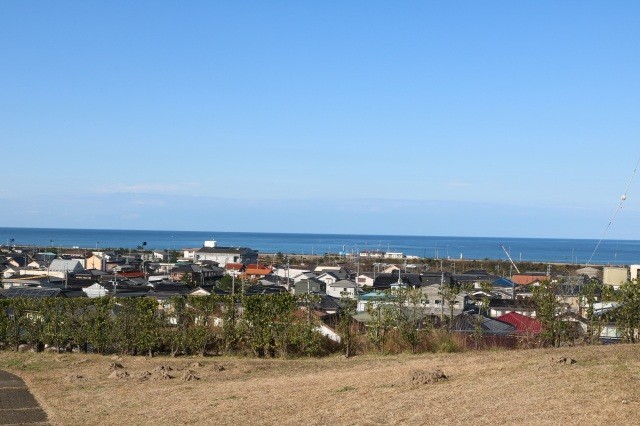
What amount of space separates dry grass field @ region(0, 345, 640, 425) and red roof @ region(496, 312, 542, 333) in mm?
4058

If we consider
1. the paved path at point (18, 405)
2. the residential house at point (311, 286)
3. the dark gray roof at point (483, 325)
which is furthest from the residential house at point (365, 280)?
the paved path at point (18, 405)

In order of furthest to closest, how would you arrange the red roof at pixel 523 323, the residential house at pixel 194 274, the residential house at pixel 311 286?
the residential house at pixel 194 274 → the residential house at pixel 311 286 → the red roof at pixel 523 323

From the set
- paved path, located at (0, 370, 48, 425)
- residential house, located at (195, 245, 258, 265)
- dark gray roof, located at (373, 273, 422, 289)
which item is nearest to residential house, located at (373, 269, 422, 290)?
dark gray roof, located at (373, 273, 422, 289)

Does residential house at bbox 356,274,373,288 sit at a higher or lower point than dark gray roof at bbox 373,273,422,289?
lower

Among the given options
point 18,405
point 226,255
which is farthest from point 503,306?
point 226,255

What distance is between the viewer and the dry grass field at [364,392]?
7.71m

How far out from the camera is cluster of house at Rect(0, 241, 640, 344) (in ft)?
60.7

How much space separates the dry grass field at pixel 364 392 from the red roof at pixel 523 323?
13.3 feet

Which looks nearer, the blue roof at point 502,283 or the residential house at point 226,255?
the blue roof at point 502,283

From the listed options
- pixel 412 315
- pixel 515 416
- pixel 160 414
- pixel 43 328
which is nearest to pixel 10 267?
pixel 43 328

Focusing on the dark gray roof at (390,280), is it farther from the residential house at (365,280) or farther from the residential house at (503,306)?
the residential house at (503,306)

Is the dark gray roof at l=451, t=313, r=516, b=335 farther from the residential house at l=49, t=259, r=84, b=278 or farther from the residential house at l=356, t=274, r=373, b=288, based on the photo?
the residential house at l=49, t=259, r=84, b=278

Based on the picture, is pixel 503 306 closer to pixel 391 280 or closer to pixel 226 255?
pixel 391 280

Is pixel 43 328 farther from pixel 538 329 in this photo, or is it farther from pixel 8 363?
pixel 538 329
